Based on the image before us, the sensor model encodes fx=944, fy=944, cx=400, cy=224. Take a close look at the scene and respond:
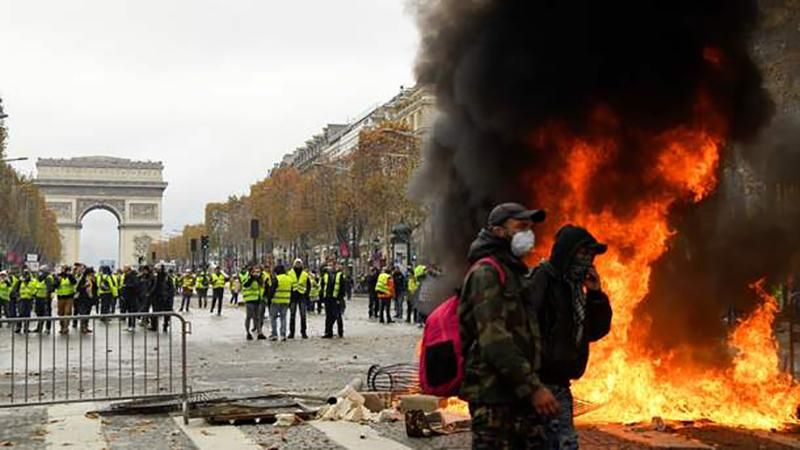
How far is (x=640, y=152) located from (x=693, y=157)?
518 millimetres

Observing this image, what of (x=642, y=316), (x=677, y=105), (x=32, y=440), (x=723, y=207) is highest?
(x=677, y=105)

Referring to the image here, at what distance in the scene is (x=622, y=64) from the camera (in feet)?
29.8

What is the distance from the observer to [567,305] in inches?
193

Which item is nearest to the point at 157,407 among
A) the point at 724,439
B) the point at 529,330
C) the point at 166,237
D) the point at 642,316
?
the point at 642,316

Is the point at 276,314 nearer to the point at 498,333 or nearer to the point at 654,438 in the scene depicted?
the point at 654,438

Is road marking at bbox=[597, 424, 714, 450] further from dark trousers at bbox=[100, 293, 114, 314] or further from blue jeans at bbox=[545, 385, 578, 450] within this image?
dark trousers at bbox=[100, 293, 114, 314]

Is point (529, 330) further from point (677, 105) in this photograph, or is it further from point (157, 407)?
point (157, 407)

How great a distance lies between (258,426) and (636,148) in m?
4.45

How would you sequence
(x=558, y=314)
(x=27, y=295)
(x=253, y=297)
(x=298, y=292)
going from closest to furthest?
(x=558, y=314), (x=253, y=297), (x=298, y=292), (x=27, y=295)

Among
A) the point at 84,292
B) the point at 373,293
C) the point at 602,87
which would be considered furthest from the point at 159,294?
the point at 602,87

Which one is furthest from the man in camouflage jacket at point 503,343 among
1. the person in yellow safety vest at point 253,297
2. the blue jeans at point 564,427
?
the person in yellow safety vest at point 253,297

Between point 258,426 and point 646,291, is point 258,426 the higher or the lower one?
the lower one

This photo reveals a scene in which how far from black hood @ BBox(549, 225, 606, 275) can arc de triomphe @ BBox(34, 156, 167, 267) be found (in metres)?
117

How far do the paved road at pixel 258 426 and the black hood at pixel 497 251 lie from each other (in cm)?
300
